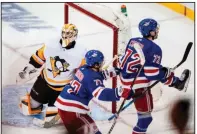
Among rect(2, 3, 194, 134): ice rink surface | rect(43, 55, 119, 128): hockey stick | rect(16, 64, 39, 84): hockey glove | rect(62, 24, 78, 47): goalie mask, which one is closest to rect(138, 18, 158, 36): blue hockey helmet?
rect(2, 3, 194, 134): ice rink surface

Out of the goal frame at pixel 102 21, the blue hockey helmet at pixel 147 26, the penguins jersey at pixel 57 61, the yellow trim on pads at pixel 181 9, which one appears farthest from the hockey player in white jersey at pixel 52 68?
the yellow trim on pads at pixel 181 9

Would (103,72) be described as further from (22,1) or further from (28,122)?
(22,1)

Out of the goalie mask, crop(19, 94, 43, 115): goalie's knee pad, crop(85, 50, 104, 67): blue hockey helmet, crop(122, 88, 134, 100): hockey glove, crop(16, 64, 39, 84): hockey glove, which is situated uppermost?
the goalie mask

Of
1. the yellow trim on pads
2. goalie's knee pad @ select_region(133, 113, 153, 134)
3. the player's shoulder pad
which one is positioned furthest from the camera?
the yellow trim on pads

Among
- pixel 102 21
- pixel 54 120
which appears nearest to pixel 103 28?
pixel 102 21

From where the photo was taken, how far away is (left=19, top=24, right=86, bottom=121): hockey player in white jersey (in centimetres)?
293

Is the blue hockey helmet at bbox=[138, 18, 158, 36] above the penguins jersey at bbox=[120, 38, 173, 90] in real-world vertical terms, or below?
above

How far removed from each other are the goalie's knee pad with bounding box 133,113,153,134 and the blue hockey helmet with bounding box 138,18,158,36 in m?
0.31

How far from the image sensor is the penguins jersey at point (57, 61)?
2922mm

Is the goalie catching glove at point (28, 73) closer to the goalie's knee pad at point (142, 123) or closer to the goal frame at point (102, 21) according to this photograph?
the goal frame at point (102, 21)

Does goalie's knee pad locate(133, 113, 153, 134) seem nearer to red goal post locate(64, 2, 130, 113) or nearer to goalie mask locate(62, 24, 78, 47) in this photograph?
red goal post locate(64, 2, 130, 113)

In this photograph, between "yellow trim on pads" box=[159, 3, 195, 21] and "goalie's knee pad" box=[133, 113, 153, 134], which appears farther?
"yellow trim on pads" box=[159, 3, 195, 21]

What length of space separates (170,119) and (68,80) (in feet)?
1.40

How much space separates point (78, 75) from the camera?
2883mm
